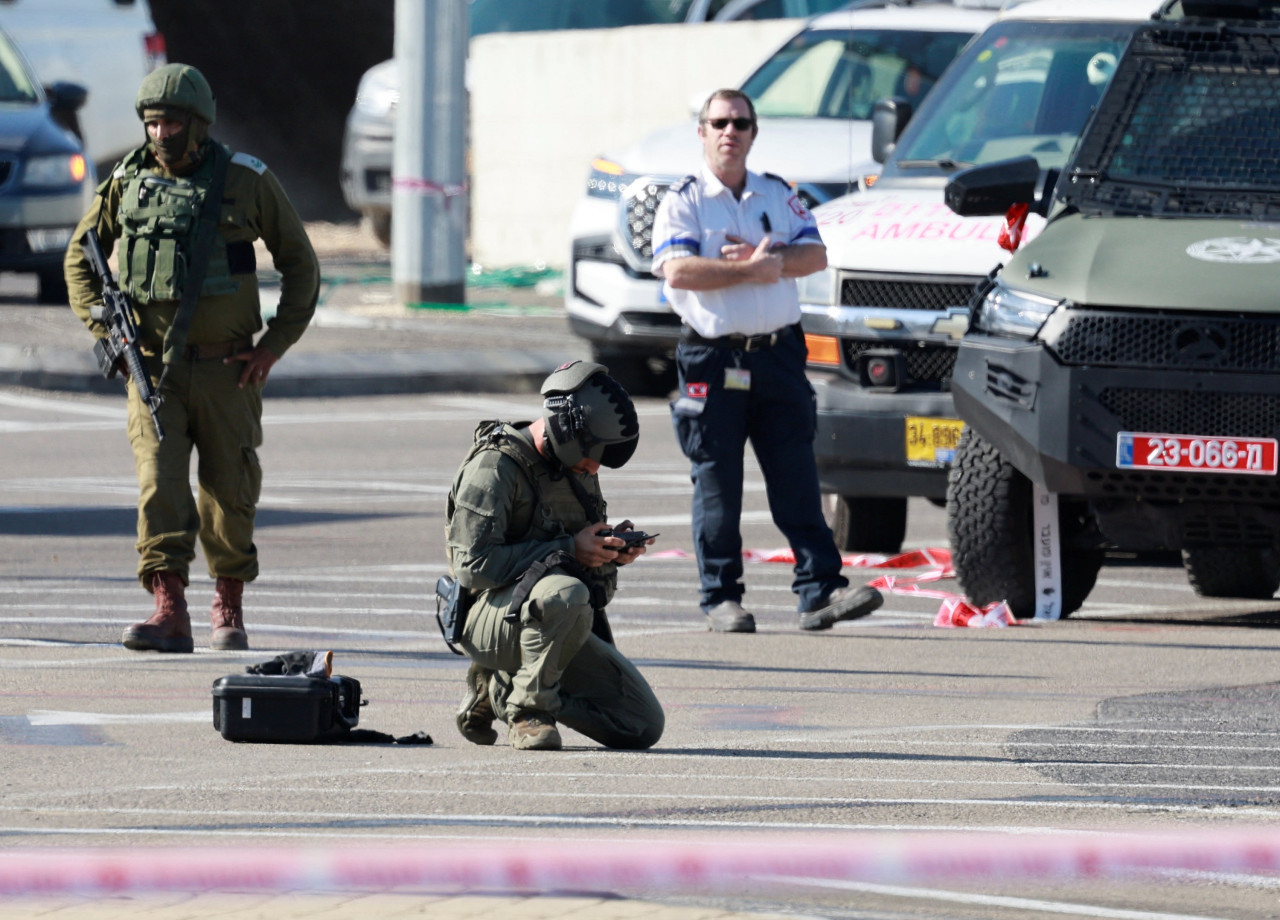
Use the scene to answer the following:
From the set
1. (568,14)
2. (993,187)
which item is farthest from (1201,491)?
(568,14)

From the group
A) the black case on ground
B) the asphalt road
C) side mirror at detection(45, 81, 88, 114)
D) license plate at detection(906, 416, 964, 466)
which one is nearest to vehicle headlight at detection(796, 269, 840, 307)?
license plate at detection(906, 416, 964, 466)

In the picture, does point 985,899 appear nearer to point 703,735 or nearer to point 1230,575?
point 703,735

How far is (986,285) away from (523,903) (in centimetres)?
529

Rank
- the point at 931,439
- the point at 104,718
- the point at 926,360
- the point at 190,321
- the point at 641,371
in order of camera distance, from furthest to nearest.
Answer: the point at 641,371, the point at 926,360, the point at 931,439, the point at 190,321, the point at 104,718

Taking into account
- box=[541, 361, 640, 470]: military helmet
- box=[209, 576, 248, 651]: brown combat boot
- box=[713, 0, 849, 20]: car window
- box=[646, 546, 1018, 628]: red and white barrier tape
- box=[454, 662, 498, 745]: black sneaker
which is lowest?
box=[646, 546, 1018, 628]: red and white barrier tape

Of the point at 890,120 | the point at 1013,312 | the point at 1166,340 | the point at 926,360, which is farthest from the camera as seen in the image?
the point at 890,120

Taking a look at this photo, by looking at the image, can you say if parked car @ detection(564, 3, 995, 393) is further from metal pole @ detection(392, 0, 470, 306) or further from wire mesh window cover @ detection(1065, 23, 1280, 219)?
metal pole @ detection(392, 0, 470, 306)

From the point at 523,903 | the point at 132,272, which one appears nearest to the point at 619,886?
the point at 523,903

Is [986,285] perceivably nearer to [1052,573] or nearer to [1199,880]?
[1052,573]

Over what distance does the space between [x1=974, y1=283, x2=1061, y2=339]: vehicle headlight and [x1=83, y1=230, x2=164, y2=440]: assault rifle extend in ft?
9.82

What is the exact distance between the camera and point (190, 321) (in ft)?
29.6

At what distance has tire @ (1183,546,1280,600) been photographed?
34.8 ft

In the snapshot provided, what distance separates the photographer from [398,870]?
542cm

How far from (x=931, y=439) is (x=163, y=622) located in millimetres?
3459
